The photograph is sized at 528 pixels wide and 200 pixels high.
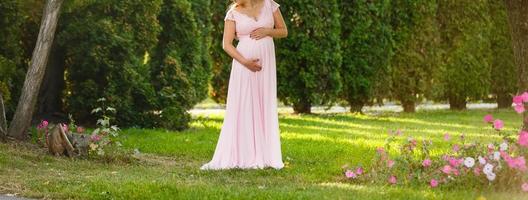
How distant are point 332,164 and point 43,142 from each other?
332 cm

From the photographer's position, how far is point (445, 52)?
18.1 meters

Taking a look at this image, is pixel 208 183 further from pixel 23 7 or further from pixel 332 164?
pixel 23 7

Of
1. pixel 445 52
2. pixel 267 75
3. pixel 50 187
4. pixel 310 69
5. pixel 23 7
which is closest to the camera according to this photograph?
pixel 50 187

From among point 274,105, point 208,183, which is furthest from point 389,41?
point 208,183

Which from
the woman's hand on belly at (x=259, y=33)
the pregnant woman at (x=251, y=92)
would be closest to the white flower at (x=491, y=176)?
the pregnant woman at (x=251, y=92)

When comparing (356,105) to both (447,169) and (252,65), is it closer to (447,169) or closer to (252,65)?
(252,65)

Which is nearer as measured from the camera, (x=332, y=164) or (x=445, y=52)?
(x=332, y=164)

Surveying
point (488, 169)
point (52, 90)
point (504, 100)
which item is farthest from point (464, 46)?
point (488, 169)

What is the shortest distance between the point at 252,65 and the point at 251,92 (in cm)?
27

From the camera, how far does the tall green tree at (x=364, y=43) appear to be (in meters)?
16.9

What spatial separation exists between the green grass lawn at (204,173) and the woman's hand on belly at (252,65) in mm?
922

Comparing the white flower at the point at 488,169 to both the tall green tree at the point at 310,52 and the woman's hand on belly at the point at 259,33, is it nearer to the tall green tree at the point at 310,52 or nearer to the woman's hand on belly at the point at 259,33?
the woman's hand on belly at the point at 259,33

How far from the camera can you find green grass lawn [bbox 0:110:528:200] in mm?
6375

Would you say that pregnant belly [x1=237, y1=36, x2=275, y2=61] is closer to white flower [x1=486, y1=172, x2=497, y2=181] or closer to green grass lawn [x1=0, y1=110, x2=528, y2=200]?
green grass lawn [x1=0, y1=110, x2=528, y2=200]
